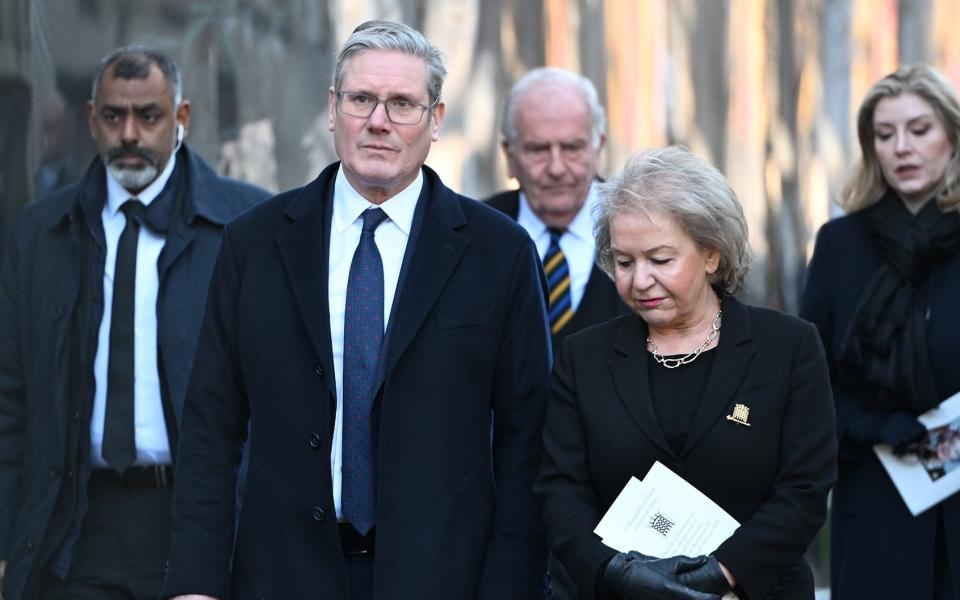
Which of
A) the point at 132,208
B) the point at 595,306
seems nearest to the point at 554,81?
the point at 595,306

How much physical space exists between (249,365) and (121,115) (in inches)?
65.5

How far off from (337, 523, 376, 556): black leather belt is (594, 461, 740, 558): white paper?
53 centimetres

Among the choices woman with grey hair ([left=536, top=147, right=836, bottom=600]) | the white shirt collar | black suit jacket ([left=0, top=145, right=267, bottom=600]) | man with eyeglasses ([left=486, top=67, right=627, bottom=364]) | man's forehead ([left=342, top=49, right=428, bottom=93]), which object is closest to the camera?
woman with grey hair ([left=536, top=147, right=836, bottom=600])

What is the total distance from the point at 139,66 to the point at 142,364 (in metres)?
1.03

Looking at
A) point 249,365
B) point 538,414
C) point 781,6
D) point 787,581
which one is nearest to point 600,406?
point 538,414

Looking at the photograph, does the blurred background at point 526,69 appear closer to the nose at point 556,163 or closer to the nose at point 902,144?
the nose at point 556,163

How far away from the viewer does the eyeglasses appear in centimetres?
366

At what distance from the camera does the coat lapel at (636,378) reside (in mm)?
3488

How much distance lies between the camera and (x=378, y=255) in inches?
145

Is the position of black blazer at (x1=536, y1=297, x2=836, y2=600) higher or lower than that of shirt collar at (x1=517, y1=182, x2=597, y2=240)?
lower

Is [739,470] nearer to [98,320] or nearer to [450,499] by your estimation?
[450,499]

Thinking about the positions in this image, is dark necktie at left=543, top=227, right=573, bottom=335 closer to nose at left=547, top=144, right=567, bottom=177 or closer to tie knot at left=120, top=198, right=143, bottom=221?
nose at left=547, top=144, right=567, bottom=177

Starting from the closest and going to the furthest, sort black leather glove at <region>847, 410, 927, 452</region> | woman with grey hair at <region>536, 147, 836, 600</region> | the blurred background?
woman with grey hair at <region>536, 147, 836, 600</region> → black leather glove at <region>847, 410, 927, 452</region> → the blurred background

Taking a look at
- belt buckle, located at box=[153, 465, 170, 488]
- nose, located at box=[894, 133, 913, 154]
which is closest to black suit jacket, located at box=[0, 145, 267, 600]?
belt buckle, located at box=[153, 465, 170, 488]
